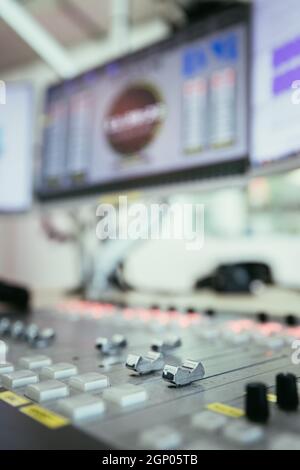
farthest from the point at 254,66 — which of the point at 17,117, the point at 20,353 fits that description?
the point at 17,117

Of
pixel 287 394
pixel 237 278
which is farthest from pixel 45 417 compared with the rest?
pixel 237 278

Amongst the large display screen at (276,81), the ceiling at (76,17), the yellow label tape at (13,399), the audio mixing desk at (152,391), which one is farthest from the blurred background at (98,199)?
the yellow label tape at (13,399)

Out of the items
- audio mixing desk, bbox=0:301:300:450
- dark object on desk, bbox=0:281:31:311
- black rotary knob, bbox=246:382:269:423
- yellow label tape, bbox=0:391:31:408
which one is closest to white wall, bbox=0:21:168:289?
dark object on desk, bbox=0:281:31:311

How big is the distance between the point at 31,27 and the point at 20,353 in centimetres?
130

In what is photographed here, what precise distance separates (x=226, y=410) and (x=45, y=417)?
14cm

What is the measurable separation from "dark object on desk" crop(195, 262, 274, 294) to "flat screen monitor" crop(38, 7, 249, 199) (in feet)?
1.33

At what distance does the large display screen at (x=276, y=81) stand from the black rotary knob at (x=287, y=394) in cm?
51

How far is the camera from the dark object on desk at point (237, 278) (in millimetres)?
1283

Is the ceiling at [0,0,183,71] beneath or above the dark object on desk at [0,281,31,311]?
above

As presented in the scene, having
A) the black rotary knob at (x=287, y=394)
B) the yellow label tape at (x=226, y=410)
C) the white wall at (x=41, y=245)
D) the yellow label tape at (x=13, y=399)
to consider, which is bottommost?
the yellow label tape at (x=13, y=399)

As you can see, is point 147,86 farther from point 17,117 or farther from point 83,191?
point 17,117

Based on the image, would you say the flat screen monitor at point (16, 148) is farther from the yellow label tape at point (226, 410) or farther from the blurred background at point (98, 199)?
the yellow label tape at point (226, 410)

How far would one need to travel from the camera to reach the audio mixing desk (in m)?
0.28

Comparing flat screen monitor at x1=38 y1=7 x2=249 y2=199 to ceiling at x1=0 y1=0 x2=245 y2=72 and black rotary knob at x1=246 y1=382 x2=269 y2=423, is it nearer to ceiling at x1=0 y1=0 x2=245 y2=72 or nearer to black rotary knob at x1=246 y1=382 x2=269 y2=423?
ceiling at x1=0 y1=0 x2=245 y2=72
